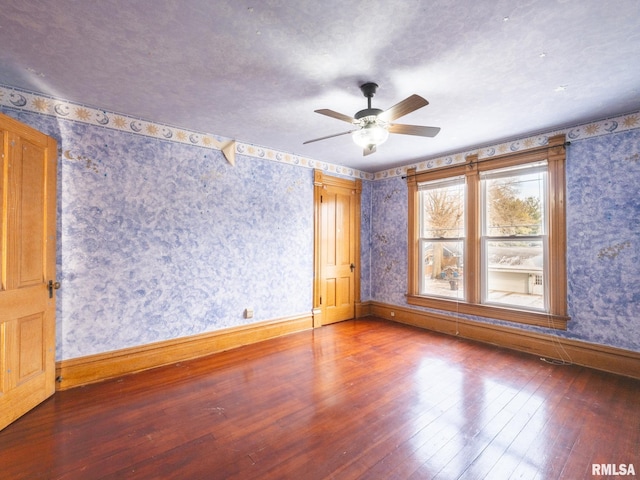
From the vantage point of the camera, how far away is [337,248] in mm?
5012

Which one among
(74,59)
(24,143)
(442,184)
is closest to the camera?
(74,59)

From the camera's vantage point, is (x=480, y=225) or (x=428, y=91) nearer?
(x=428, y=91)

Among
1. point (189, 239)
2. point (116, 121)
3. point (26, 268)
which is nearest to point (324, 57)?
point (116, 121)

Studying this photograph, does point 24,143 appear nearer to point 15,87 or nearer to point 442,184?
point 15,87

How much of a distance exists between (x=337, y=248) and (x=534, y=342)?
2.94m

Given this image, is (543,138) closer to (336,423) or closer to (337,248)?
(337,248)

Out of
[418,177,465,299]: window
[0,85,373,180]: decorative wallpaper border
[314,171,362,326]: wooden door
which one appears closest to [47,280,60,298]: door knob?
[0,85,373,180]: decorative wallpaper border

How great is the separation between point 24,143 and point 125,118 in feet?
3.07

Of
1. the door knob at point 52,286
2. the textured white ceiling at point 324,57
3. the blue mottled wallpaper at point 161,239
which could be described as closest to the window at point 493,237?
the textured white ceiling at point 324,57

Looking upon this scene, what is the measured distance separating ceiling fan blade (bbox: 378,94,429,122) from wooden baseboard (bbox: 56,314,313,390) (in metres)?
3.04

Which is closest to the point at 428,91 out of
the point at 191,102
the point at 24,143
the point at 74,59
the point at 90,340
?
the point at 191,102

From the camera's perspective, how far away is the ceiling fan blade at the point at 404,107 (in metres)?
2.04

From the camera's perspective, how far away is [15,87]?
8.27 feet

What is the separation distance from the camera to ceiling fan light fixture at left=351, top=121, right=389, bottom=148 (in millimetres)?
2408
